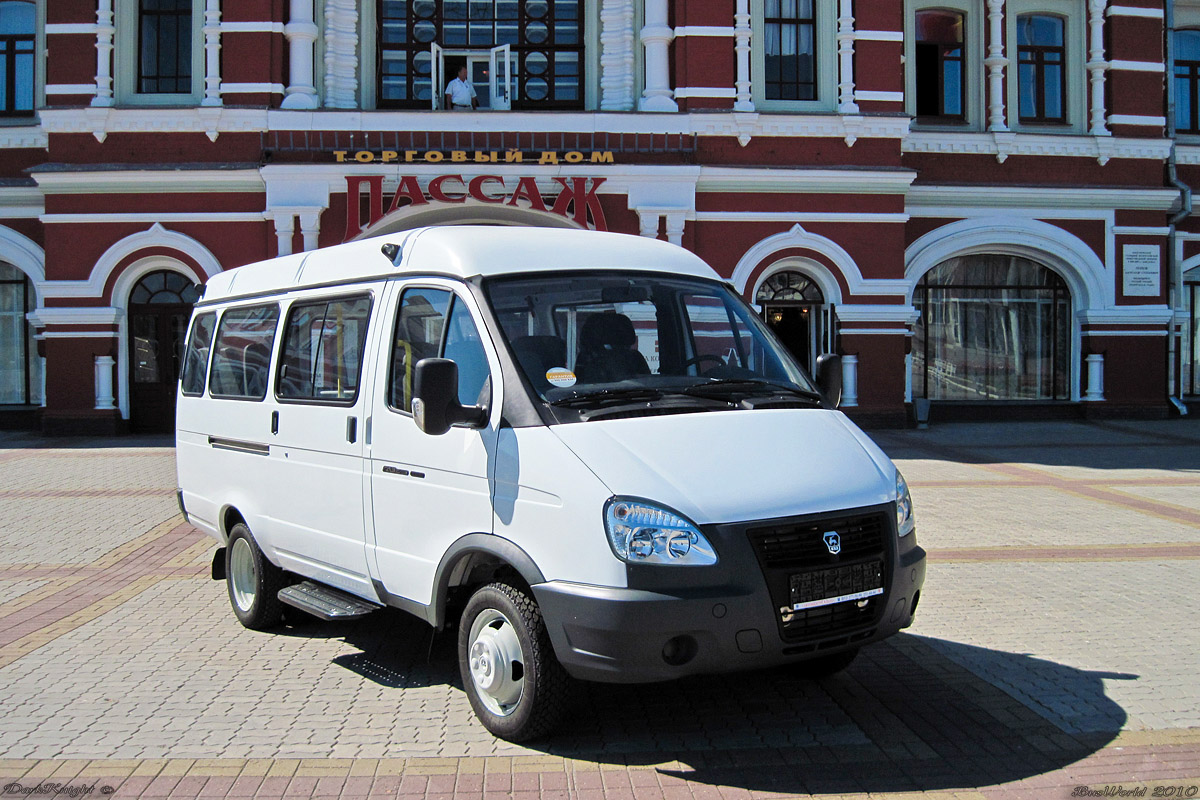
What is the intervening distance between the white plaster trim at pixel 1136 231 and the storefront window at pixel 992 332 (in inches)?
57.1

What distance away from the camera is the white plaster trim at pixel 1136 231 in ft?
70.0

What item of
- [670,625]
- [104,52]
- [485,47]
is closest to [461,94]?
[485,47]

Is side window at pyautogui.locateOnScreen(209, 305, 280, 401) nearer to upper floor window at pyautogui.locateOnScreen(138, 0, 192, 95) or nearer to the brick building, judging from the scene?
the brick building

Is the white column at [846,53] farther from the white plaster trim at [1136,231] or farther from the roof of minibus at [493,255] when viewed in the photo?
the roof of minibus at [493,255]

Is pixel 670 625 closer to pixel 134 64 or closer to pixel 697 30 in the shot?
pixel 697 30

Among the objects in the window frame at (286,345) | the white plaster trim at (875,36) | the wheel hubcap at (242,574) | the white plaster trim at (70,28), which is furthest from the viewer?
the white plaster trim at (875,36)

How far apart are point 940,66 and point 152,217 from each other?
15846 mm

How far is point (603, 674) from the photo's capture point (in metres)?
4.07

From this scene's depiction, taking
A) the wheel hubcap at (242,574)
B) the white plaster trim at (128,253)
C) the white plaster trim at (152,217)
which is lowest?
the wheel hubcap at (242,574)

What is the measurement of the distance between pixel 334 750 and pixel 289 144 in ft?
51.9

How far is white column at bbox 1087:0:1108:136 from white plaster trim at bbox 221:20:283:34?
16.2 m

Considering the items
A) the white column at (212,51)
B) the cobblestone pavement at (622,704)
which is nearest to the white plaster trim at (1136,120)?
the cobblestone pavement at (622,704)

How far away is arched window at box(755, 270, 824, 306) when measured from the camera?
65.5 feet

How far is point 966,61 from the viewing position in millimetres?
Result: 21516
